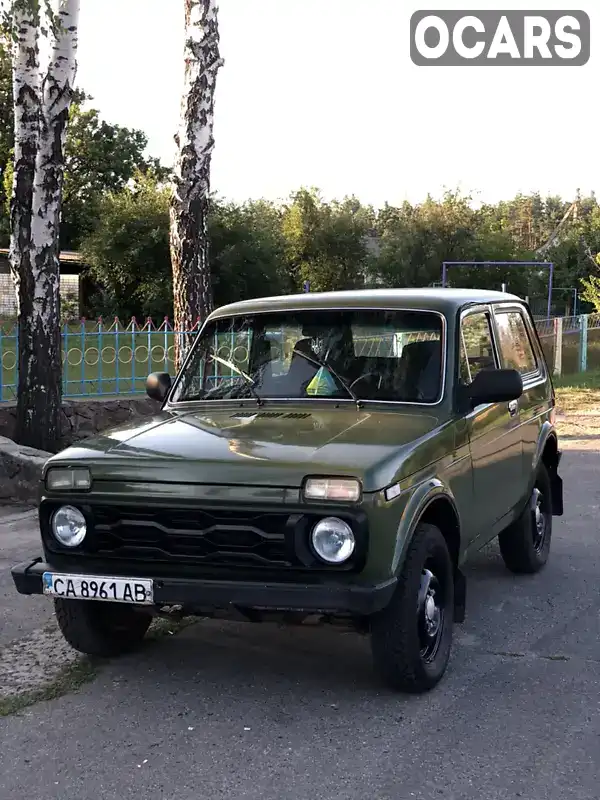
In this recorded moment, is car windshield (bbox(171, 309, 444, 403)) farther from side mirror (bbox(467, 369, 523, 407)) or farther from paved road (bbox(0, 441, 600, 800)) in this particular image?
paved road (bbox(0, 441, 600, 800))

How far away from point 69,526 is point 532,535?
3309mm

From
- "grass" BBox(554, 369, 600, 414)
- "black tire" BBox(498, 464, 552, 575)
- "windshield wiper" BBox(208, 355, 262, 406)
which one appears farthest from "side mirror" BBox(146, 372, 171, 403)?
"grass" BBox(554, 369, 600, 414)

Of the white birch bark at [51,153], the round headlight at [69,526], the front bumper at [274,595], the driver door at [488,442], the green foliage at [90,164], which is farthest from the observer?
the green foliage at [90,164]

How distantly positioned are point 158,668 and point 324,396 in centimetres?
158

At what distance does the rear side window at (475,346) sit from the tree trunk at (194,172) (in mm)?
6949

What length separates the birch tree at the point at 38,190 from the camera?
9.49 meters

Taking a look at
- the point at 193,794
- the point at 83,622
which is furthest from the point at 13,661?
the point at 193,794

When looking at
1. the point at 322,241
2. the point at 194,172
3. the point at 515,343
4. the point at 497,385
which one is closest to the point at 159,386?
the point at 497,385

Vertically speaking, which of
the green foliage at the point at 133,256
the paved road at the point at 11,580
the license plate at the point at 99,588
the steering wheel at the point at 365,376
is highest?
the green foliage at the point at 133,256

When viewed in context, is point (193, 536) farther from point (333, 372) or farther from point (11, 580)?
point (11, 580)

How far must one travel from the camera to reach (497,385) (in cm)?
481

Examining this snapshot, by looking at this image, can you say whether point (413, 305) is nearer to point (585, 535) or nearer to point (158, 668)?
point (158, 668)

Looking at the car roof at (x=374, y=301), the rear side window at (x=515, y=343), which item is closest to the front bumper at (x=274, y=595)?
the car roof at (x=374, y=301)

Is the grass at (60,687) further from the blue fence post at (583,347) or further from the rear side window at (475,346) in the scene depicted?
the blue fence post at (583,347)
